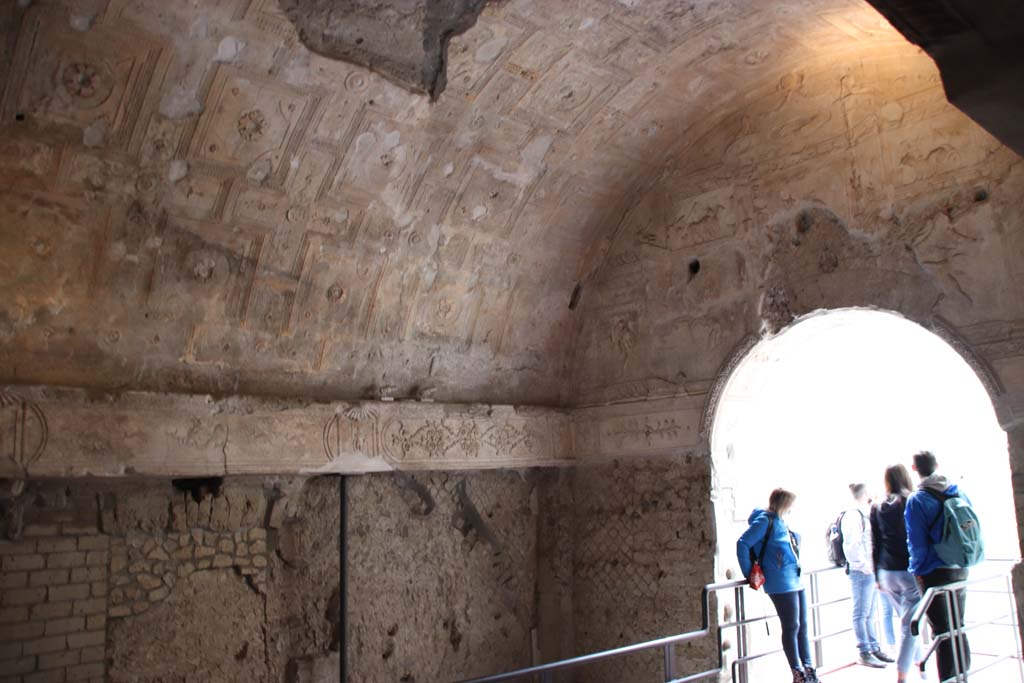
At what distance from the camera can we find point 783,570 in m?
5.82

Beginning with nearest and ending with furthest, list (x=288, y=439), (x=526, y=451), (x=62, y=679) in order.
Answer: (x=62, y=679) < (x=288, y=439) < (x=526, y=451)

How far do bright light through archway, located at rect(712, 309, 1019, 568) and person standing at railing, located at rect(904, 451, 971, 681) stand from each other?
15.2 feet

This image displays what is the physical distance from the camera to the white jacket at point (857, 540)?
6.90m

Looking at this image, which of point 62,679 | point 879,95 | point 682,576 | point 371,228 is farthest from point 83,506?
point 879,95

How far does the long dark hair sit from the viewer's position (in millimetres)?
6285

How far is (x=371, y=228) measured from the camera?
22.5ft

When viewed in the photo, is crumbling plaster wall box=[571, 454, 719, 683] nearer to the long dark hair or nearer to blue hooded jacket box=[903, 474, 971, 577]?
the long dark hair

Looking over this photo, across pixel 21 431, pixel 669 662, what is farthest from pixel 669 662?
pixel 21 431

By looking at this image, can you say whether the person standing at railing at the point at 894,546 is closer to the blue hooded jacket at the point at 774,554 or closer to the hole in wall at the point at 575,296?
the blue hooded jacket at the point at 774,554

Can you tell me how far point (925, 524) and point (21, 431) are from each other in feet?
18.8

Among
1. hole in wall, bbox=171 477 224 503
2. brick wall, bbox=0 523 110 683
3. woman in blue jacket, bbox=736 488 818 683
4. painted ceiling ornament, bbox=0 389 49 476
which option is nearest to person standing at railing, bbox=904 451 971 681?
woman in blue jacket, bbox=736 488 818 683

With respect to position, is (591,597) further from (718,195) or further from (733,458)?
(718,195)

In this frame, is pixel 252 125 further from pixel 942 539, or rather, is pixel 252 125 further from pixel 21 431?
pixel 942 539

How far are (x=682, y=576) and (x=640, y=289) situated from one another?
2.65 m
